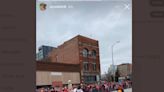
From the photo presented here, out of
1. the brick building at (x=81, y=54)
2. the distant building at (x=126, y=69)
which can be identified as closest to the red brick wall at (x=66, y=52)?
the brick building at (x=81, y=54)

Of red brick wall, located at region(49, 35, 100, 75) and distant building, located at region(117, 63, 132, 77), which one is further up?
red brick wall, located at region(49, 35, 100, 75)

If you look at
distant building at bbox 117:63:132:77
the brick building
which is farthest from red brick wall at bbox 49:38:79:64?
distant building at bbox 117:63:132:77

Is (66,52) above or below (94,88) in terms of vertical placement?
above

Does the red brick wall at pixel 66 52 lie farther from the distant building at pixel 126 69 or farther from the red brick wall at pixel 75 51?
the distant building at pixel 126 69

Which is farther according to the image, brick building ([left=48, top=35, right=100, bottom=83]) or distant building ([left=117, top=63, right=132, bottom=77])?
brick building ([left=48, top=35, right=100, bottom=83])

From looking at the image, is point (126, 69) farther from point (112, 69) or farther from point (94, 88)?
point (94, 88)

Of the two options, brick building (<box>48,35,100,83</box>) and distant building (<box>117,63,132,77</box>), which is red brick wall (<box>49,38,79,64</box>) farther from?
distant building (<box>117,63,132,77</box>)

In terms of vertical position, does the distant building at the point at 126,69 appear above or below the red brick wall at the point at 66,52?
below

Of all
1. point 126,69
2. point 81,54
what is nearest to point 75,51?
point 81,54

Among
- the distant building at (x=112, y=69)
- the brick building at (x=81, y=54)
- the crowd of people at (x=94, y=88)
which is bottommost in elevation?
the crowd of people at (x=94, y=88)

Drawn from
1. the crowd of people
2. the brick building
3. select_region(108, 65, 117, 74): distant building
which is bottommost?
the crowd of people

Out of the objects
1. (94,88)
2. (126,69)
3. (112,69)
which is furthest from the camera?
(94,88)
